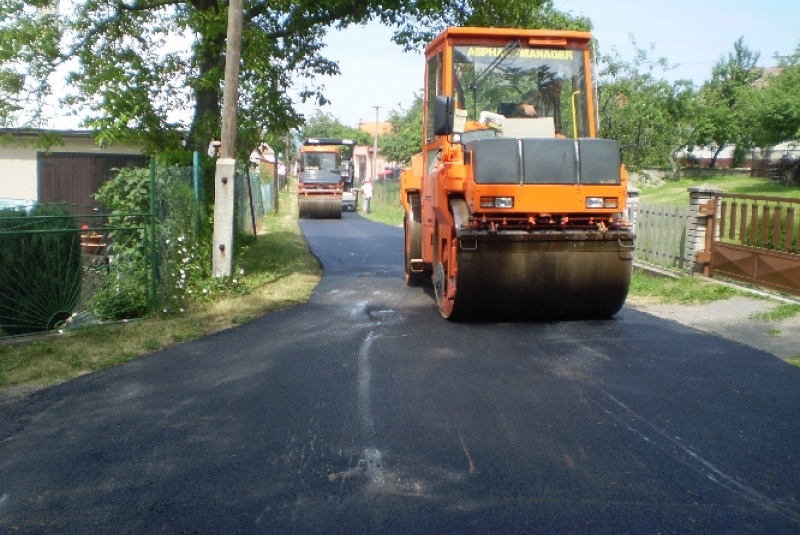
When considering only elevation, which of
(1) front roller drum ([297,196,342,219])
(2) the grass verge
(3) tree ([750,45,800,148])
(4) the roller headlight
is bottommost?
(2) the grass verge

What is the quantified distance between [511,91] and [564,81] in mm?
674

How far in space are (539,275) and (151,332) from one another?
452cm

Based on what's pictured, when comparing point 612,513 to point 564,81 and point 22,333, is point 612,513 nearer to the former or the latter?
point 564,81

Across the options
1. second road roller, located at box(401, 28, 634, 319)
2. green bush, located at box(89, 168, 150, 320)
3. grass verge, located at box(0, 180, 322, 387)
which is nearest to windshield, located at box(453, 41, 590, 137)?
second road roller, located at box(401, 28, 634, 319)

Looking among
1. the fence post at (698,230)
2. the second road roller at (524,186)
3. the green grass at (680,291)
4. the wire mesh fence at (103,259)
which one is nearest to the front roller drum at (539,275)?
the second road roller at (524,186)

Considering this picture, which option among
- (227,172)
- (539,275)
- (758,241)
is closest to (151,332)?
(227,172)

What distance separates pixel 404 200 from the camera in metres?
13.6

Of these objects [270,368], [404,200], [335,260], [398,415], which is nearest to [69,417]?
[270,368]

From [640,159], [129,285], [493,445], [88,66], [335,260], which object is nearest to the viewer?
[493,445]

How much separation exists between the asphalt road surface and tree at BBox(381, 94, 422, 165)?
113 feet

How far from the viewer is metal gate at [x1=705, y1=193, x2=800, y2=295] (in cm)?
1145

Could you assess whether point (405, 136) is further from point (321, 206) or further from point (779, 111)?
point (779, 111)

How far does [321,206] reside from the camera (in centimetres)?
3531

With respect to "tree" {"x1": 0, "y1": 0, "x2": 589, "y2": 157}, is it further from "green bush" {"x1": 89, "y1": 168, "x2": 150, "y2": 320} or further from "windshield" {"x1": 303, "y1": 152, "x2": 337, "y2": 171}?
"windshield" {"x1": 303, "y1": 152, "x2": 337, "y2": 171}
